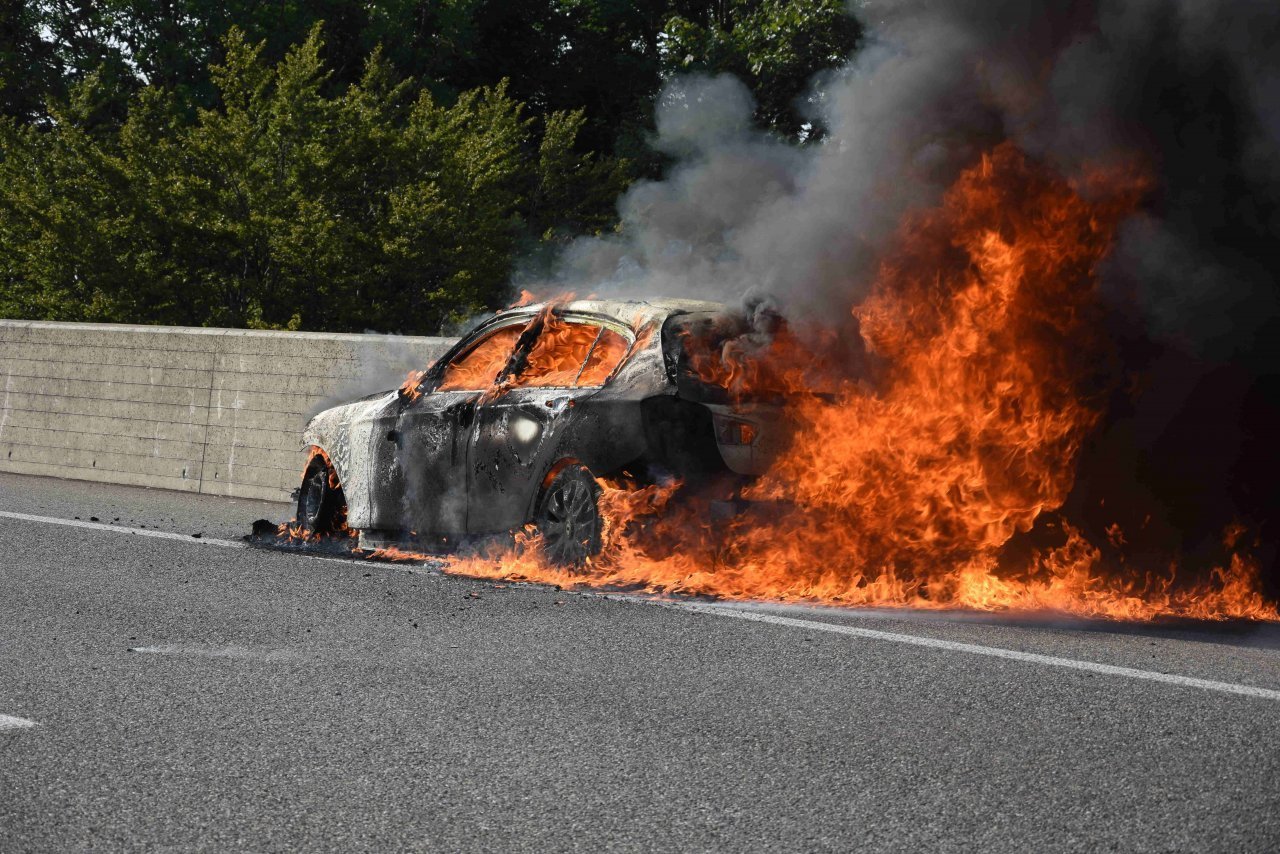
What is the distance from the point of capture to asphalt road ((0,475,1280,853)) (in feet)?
13.1

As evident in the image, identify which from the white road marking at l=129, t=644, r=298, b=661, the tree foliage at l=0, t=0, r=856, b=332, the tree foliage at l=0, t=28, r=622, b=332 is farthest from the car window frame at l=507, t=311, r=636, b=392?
the tree foliage at l=0, t=28, r=622, b=332

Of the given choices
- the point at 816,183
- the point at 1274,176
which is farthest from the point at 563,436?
the point at 1274,176

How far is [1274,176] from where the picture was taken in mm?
7344

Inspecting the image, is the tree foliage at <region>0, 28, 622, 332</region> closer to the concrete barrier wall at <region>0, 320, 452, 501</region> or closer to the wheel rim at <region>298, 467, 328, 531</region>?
the concrete barrier wall at <region>0, 320, 452, 501</region>

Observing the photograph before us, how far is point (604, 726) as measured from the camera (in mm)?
5086

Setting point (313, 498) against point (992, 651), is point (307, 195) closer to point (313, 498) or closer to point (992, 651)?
point (313, 498)

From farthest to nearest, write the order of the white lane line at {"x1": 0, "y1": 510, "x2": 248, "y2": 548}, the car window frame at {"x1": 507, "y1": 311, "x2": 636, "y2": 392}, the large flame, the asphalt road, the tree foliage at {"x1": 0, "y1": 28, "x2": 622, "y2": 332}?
the tree foliage at {"x1": 0, "y1": 28, "x2": 622, "y2": 332}
the white lane line at {"x1": 0, "y1": 510, "x2": 248, "y2": 548}
the car window frame at {"x1": 507, "y1": 311, "x2": 636, "y2": 392}
the large flame
the asphalt road

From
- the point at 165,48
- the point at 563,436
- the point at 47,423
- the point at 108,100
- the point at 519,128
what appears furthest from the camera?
the point at 165,48

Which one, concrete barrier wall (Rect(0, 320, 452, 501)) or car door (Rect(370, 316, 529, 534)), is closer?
car door (Rect(370, 316, 529, 534))

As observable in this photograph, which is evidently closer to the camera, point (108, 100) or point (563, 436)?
point (563, 436)

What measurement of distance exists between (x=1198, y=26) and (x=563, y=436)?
11.4ft

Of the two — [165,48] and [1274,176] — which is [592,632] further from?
[165,48]

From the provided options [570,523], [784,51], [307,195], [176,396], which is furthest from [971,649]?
[784,51]

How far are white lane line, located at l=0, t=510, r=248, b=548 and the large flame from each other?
3.26 metres
